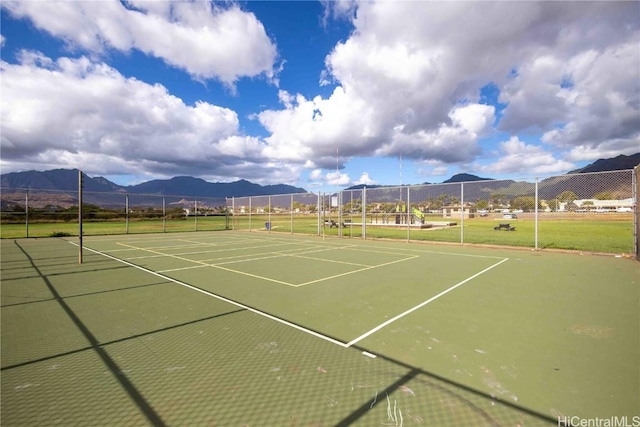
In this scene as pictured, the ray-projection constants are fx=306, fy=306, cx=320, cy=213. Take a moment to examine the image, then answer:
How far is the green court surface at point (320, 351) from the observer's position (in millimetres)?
2428

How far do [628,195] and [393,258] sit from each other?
9406mm

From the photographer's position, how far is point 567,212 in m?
12.3

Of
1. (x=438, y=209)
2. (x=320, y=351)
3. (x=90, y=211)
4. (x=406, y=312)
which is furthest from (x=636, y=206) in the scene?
(x=90, y=211)

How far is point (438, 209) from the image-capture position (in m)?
16.5

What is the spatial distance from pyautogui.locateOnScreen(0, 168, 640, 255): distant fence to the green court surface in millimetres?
5824

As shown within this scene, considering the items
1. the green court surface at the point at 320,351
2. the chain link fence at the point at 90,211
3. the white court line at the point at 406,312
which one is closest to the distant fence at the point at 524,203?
the green court surface at the point at 320,351

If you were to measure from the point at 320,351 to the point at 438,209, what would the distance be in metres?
14.6

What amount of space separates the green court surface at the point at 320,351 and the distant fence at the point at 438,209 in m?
5.82

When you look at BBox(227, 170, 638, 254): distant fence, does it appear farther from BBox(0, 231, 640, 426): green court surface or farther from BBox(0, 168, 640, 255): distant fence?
BBox(0, 231, 640, 426): green court surface

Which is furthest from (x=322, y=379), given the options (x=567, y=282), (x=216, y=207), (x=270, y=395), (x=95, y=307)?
(x=216, y=207)

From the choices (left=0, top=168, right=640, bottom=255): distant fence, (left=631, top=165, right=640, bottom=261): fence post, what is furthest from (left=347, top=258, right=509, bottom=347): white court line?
(left=0, top=168, right=640, bottom=255): distant fence

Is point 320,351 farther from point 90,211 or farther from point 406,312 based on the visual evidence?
point 90,211

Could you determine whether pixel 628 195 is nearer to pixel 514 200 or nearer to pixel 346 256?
pixel 514 200

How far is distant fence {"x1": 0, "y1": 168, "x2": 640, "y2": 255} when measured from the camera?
38.7 feet
